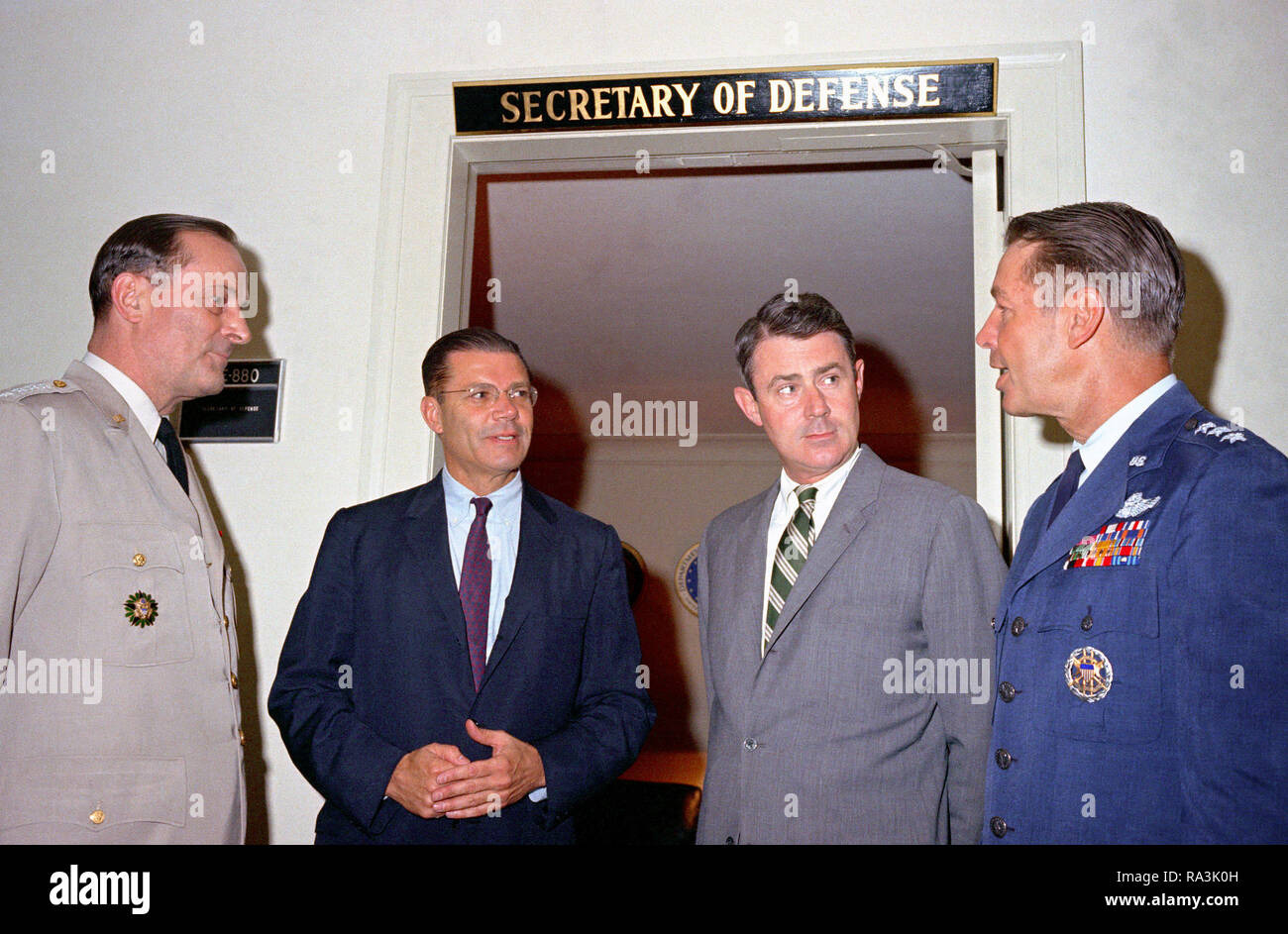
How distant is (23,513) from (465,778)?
0.85 m

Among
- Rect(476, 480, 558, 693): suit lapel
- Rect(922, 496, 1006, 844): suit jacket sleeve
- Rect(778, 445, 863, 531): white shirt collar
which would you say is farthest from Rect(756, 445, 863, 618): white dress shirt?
Rect(476, 480, 558, 693): suit lapel

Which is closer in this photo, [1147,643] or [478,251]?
[1147,643]

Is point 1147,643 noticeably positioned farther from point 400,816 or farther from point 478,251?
point 478,251

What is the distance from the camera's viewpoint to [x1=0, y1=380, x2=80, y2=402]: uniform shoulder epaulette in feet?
5.49

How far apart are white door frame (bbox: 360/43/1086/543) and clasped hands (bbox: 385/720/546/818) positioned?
0.69 meters

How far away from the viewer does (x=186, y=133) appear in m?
2.46

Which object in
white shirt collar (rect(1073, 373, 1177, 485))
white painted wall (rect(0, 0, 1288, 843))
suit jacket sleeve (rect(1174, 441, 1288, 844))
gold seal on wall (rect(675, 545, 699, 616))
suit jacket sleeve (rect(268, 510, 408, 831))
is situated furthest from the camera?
gold seal on wall (rect(675, 545, 699, 616))

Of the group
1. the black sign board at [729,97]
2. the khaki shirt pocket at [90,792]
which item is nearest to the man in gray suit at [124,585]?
the khaki shirt pocket at [90,792]

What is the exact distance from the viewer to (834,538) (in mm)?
1815

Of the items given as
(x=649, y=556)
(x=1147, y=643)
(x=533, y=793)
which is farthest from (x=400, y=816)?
(x=649, y=556)

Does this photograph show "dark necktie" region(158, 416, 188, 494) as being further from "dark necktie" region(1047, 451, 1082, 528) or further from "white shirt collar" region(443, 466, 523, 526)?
"dark necktie" region(1047, 451, 1082, 528)

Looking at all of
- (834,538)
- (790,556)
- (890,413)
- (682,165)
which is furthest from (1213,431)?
(890,413)
